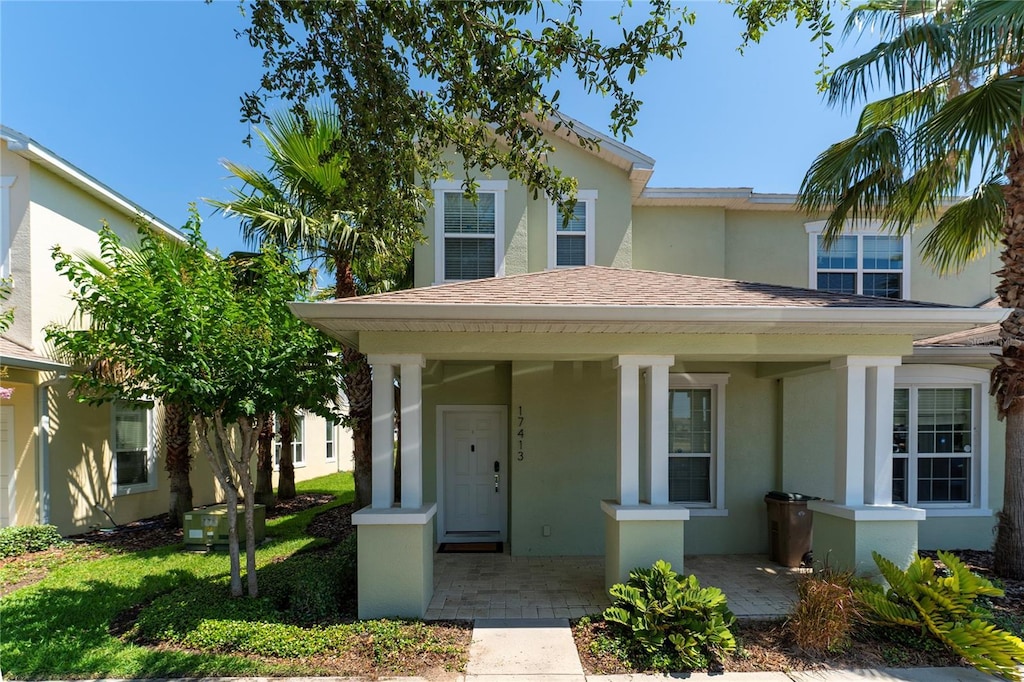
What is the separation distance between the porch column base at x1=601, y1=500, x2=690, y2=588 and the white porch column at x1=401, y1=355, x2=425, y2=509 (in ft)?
7.78

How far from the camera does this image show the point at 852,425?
6.01 metres

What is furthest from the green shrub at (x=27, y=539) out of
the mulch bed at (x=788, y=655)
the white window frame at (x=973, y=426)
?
the white window frame at (x=973, y=426)

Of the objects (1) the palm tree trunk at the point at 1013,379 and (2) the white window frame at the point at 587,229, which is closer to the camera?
(1) the palm tree trunk at the point at 1013,379

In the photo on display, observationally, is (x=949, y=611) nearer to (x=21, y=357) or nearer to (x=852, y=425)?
(x=852, y=425)

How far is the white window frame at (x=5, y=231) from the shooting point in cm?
884

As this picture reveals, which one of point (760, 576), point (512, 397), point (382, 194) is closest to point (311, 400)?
point (382, 194)

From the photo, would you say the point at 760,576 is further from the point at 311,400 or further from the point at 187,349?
the point at 187,349

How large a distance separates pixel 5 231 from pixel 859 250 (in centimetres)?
1546

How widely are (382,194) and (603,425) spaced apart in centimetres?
492

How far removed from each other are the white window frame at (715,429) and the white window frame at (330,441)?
1482 cm

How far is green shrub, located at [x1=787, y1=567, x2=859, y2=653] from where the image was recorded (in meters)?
4.80

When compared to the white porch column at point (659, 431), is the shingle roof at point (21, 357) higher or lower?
higher

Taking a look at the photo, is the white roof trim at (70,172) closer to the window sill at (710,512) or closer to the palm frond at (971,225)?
the window sill at (710,512)

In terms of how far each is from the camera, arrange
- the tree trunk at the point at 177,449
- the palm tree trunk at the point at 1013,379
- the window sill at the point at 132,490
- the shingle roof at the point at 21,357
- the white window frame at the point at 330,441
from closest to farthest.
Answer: the palm tree trunk at the point at 1013,379 → the shingle roof at the point at 21,357 → the tree trunk at the point at 177,449 → the window sill at the point at 132,490 → the white window frame at the point at 330,441
